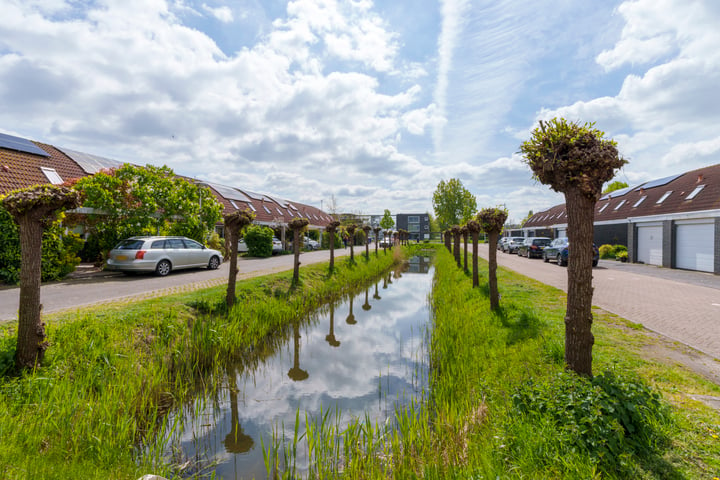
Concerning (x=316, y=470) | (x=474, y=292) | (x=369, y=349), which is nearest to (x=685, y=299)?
(x=474, y=292)

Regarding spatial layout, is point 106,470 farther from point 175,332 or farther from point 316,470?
point 175,332

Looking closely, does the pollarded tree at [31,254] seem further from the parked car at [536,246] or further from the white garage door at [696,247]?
the parked car at [536,246]

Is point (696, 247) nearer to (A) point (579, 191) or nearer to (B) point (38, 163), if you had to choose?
(A) point (579, 191)

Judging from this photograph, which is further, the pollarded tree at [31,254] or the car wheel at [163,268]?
the car wheel at [163,268]

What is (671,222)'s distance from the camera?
1719cm

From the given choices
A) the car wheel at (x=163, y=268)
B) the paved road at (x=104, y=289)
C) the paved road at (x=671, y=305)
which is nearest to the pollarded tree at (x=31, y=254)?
the paved road at (x=104, y=289)

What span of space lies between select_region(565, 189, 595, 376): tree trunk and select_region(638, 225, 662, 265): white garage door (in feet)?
65.1

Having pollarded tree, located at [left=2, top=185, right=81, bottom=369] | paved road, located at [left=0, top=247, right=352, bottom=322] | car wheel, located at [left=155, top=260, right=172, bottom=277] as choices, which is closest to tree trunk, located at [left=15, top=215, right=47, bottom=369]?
pollarded tree, located at [left=2, top=185, right=81, bottom=369]

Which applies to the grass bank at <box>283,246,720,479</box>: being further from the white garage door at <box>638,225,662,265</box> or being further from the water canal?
the white garage door at <box>638,225,662,265</box>

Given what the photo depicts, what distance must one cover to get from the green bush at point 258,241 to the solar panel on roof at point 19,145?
34.5ft

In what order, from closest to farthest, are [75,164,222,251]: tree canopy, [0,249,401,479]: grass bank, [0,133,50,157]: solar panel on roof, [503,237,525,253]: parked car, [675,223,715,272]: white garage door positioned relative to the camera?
[0,249,401,479]: grass bank, [75,164,222,251]: tree canopy, [0,133,50,157]: solar panel on roof, [675,223,715,272]: white garage door, [503,237,525,253]: parked car

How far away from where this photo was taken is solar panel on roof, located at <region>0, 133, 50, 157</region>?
14290 mm

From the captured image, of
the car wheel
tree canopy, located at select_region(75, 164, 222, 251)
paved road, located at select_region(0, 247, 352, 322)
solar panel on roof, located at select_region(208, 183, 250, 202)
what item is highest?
solar panel on roof, located at select_region(208, 183, 250, 202)

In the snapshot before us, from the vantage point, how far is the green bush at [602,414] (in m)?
2.46
